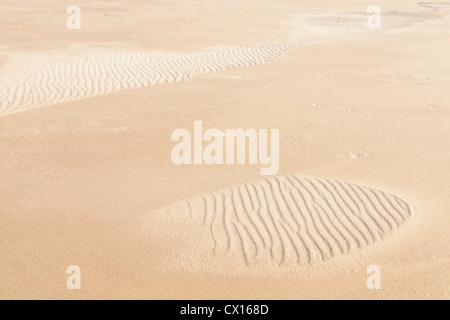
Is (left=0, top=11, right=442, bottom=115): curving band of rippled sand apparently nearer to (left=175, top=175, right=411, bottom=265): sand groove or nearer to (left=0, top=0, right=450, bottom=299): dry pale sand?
(left=0, top=0, right=450, bottom=299): dry pale sand

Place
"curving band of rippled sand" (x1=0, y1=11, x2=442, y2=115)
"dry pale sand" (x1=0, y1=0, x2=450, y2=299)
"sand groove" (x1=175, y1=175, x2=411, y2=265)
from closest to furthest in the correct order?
1. "dry pale sand" (x1=0, y1=0, x2=450, y2=299)
2. "sand groove" (x1=175, y1=175, x2=411, y2=265)
3. "curving band of rippled sand" (x1=0, y1=11, x2=442, y2=115)

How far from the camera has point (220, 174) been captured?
6445 millimetres

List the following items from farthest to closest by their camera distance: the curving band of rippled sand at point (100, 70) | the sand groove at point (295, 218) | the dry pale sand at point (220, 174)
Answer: the curving band of rippled sand at point (100, 70) < the sand groove at point (295, 218) < the dry pale sand at point (220, 174)

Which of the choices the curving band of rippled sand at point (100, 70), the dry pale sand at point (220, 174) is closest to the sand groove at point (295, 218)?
the dry pale sand at point (220, 174)

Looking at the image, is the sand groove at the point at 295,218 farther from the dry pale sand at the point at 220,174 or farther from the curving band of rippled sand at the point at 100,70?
the curving band of rippled sand at the point at 100,70

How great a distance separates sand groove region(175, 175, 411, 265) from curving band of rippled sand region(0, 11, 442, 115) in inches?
195

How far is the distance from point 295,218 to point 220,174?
57.2 inches

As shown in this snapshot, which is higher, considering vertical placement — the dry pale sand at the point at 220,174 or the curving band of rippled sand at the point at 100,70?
the curving band of rippled sand at the point at 100,70

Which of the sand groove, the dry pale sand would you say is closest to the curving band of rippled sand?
the dry pale sand

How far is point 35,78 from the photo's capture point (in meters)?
10.5

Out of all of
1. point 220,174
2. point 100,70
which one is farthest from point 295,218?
point 100,70

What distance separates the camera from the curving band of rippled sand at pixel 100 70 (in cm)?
967

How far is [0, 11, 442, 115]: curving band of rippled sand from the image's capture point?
9.67 meters

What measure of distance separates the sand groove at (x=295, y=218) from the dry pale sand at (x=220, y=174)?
19 millimetres
